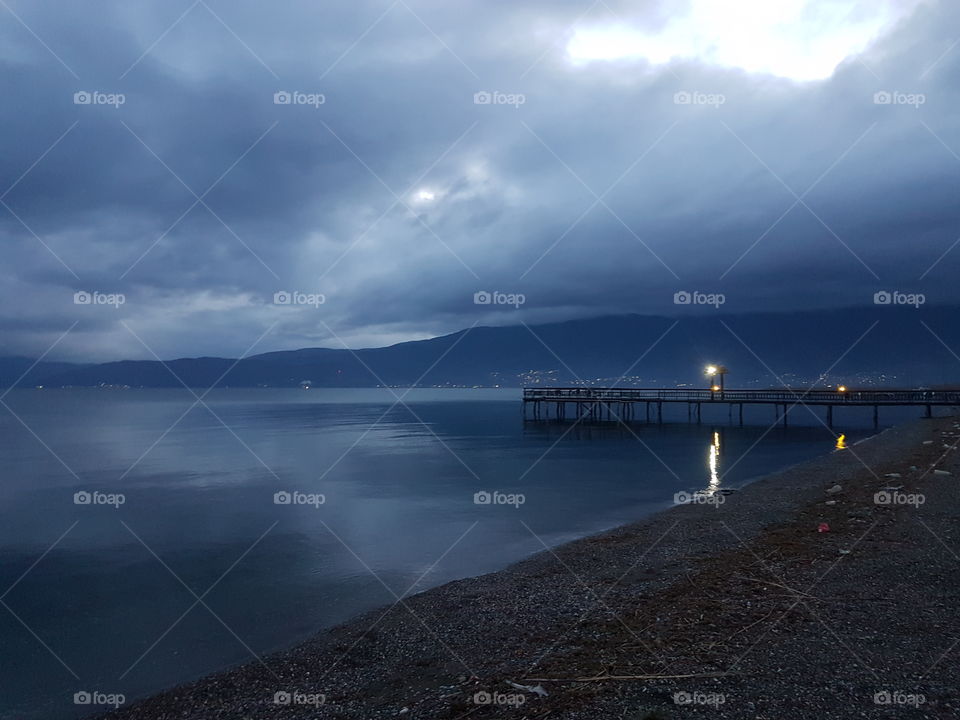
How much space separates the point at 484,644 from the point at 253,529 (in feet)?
54.1

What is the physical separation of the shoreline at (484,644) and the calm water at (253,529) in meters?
1.67

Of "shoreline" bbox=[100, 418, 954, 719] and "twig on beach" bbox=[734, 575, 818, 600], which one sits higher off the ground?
"twig on beach" bbox=[734, 575, 818, 600]

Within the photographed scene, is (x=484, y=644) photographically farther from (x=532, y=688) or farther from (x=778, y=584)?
(x=778, y=584)

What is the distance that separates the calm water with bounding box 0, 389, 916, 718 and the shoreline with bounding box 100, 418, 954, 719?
1.67 m

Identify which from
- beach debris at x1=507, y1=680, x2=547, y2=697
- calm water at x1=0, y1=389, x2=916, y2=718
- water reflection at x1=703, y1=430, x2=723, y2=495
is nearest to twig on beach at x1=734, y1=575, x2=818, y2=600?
beach debris at x1=507, y1=680, x2=547, y2=697

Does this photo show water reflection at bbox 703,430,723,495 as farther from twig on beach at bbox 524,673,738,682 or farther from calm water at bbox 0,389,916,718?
twig on beach at bbox 524,673,738,682

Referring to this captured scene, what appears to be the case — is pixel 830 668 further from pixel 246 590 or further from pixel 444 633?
pixel 246 590

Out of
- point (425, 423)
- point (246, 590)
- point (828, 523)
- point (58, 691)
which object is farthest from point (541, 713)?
point (425, 423)

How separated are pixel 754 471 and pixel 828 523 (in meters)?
20.1

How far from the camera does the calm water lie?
12.7 m

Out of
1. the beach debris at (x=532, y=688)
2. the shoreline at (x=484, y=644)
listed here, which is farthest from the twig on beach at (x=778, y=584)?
the beach debris at (x=532, y=688)

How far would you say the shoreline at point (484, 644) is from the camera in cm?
802

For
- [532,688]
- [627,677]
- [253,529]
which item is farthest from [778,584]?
[253,529]

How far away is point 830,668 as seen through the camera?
7.41 m
